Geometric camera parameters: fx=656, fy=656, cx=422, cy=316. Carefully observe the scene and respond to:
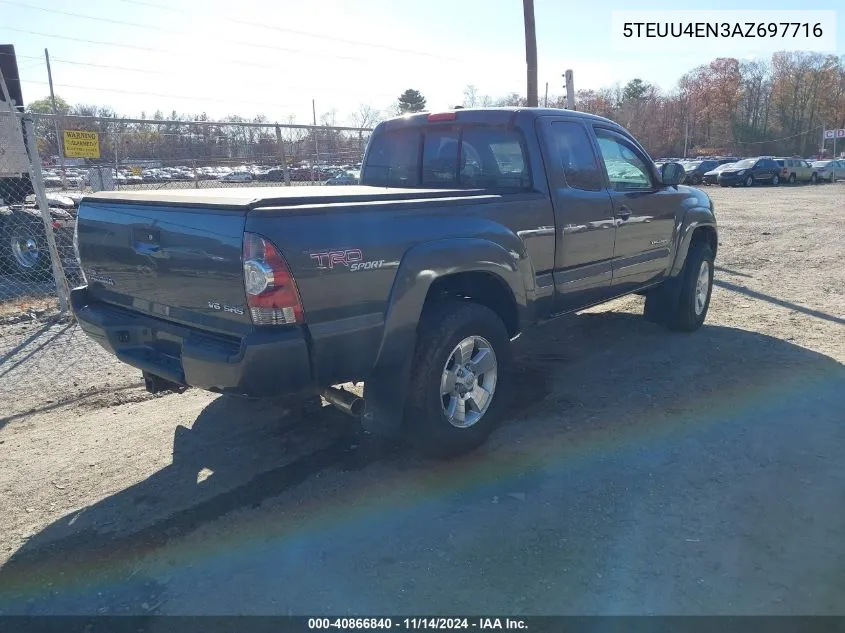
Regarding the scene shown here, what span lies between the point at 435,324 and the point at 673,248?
10.7 ft

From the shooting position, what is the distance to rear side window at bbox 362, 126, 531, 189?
4598mm

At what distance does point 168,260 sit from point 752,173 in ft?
129

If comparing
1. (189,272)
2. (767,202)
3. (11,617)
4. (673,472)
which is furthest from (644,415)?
(767,202)

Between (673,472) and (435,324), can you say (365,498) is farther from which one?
(673,472)

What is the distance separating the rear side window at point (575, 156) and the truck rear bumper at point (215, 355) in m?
2.53

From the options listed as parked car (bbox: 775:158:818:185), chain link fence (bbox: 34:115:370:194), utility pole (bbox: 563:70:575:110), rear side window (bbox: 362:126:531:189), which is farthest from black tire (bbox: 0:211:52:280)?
parked car (bbox: 775:158:818:185)

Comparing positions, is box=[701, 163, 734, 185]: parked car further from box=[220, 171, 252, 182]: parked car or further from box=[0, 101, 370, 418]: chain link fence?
box=[220, 171, 252, 182]: parked car

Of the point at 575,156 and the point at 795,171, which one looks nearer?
the point at 575,156

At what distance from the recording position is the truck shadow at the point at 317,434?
10.1 ft

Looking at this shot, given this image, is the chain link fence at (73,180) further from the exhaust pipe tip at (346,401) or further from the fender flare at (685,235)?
the fender flare at (685,235)

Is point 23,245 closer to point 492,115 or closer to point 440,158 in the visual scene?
point 440,158

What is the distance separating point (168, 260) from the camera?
3.29 m

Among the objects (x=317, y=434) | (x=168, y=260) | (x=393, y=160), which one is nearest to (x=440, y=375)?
(x=317, y=434)

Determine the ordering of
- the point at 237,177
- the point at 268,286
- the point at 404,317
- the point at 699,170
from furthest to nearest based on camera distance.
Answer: the point at 699,170 < the point at 237,177 < the point at 404,317 < the point at 268,286
